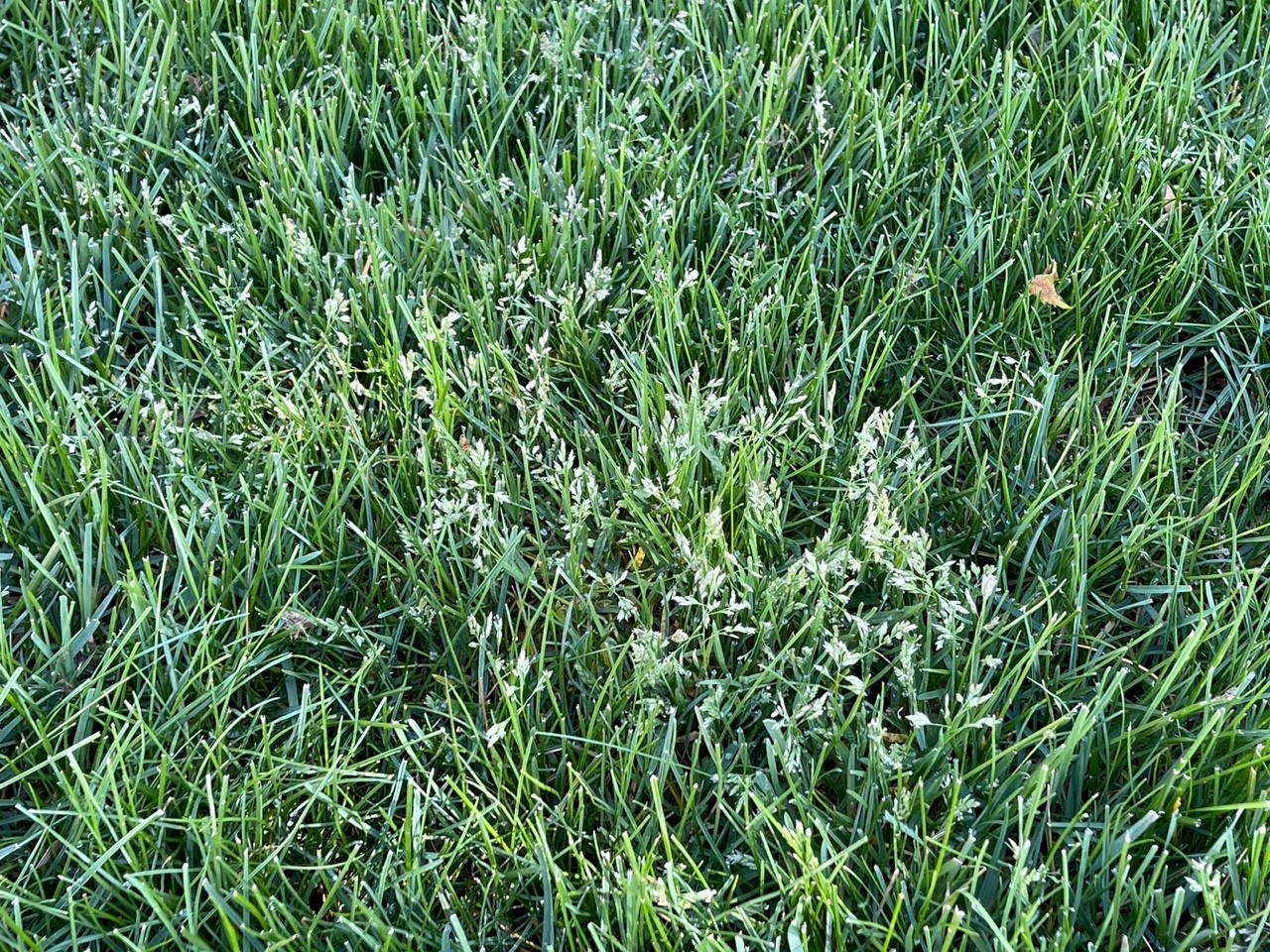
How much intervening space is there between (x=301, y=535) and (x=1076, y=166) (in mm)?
1698

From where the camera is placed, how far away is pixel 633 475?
1.96m

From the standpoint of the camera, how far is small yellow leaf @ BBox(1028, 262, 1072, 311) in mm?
2223

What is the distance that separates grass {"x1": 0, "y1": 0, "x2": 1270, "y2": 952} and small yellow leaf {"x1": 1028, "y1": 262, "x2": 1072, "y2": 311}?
0.12 feet

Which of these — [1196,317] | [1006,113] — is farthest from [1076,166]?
[1196,317]

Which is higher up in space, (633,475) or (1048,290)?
(1048,290)

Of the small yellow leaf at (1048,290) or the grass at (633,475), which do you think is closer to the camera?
the grass at (633,475)

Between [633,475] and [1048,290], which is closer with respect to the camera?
[633,475]

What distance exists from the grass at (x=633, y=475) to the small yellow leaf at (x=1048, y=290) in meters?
0.04

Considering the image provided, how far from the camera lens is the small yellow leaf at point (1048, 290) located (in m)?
2.22

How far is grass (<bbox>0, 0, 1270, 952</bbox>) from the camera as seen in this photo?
155cm

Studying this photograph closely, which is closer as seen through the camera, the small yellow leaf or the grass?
the grass

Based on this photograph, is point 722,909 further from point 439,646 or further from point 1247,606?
point 1247,606

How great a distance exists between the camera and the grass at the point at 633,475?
5.10 feet

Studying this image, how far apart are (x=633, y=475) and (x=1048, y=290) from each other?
34.9 inches
